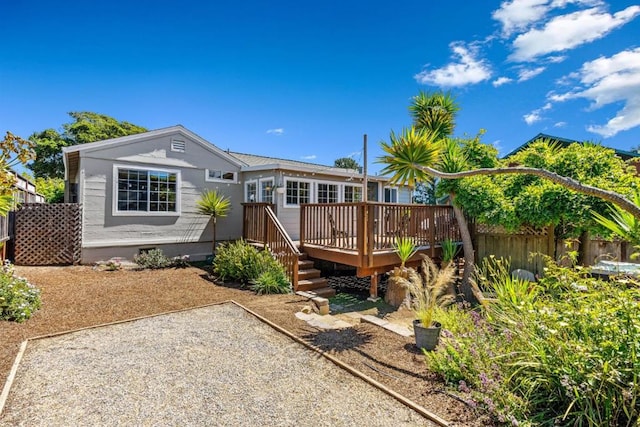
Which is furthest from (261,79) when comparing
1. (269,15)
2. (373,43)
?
(373,43)

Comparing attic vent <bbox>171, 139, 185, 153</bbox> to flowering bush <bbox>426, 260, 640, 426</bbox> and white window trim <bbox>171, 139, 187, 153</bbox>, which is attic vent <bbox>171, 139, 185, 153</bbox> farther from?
flowering bush <bbox>426, 260, 640, 426</bbox>

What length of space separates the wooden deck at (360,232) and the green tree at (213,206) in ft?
4.87

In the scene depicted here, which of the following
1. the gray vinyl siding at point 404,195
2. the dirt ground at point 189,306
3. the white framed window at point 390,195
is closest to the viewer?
the dirt ground at point 189,306

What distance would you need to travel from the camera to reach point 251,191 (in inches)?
468

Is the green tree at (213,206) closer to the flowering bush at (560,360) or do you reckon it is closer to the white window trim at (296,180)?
the white window trim at (296,180)

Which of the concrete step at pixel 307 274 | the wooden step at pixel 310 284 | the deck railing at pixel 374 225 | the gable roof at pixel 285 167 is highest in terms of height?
the gable roof at pixel 285 167

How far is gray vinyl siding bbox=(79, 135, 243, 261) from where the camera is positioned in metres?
9.36

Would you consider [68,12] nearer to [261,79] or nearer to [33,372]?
[261,79]

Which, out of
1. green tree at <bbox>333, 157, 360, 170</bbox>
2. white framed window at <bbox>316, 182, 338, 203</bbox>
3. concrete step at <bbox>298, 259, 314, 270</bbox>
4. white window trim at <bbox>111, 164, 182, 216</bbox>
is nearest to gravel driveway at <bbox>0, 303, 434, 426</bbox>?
concrete step at <bbox>298, 259, 314, 270</bbox>

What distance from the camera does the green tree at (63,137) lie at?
2309 centimetres

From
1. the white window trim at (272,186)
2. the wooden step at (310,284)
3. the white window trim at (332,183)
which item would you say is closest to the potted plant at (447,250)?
the wooden step at (310,284)

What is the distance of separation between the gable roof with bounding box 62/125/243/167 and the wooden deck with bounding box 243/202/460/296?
121 inches

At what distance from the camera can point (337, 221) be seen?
26.4ft

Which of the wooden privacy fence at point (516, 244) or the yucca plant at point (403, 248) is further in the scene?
the wooden privacy fence at point (516, 244)
